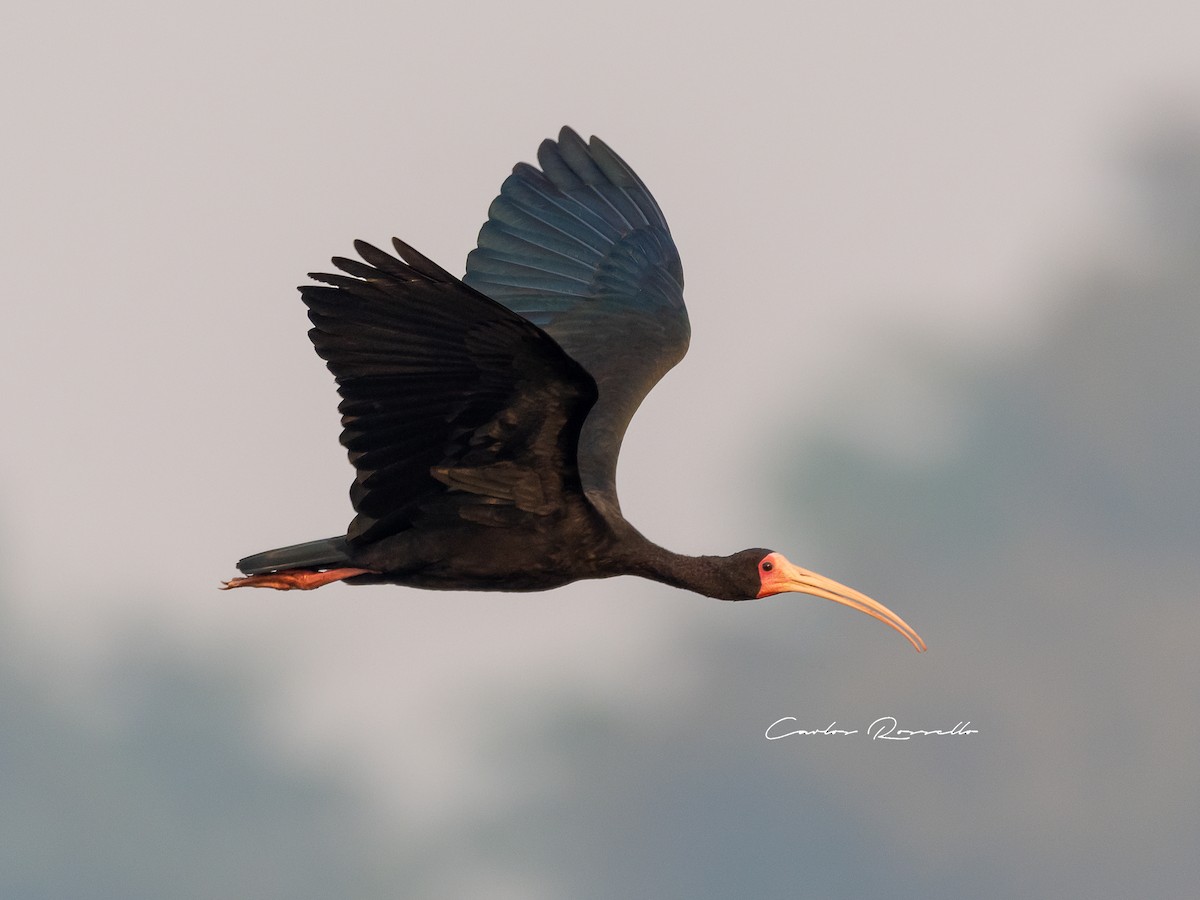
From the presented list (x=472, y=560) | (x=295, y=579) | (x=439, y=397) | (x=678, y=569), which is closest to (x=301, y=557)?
(x=295, y=579)

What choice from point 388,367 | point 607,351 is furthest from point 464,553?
point 607,351

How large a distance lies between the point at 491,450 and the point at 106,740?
160m

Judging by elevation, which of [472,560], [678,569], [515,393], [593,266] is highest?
[593,266]

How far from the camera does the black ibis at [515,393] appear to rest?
494 inches

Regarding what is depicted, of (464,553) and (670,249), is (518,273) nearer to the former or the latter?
(670,249)

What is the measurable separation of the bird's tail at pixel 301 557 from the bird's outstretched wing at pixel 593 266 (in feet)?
8.34

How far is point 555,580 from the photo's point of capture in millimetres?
14492

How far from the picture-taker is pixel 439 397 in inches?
513

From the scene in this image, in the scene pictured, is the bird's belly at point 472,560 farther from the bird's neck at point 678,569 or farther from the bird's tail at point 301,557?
the bird's neck at point 678,569

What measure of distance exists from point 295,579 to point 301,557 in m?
0.21

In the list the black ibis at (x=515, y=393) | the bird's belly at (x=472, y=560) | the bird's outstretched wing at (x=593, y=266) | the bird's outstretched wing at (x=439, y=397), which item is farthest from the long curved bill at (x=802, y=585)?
the bird's outstretched wing at (x=439, y=397)

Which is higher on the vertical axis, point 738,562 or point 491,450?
point 491,450

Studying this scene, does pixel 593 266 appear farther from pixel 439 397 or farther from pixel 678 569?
pixel 439 397

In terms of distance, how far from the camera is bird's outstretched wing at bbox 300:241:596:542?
486 inches
